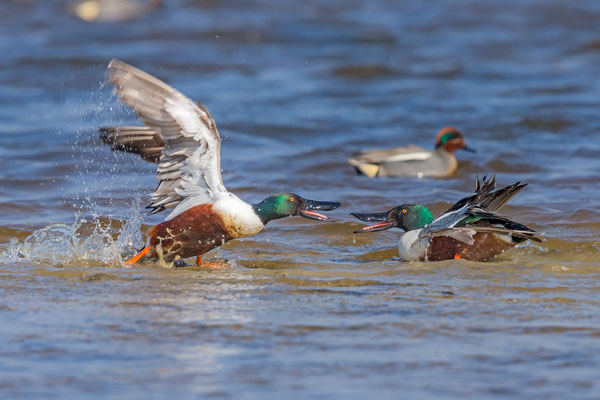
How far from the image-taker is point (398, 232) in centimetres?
762

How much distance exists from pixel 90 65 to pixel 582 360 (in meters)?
14.3

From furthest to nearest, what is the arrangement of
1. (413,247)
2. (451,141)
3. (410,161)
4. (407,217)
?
1. (451,141)
2. (410,161)
3. (407,217)
4. (413,247)

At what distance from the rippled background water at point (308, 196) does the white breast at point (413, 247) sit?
5.2 inches

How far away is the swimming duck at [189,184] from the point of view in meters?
5.63

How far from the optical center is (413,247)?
6074 mm

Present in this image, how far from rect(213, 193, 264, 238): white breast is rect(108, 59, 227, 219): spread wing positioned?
118mm

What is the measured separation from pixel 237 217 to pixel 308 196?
3573mm

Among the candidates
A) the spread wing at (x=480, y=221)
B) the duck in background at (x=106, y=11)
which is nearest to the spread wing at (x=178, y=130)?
the spread wing at (x=480, y=221)

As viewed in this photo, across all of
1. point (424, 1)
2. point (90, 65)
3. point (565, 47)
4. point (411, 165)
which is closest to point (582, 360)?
point (411, 165)

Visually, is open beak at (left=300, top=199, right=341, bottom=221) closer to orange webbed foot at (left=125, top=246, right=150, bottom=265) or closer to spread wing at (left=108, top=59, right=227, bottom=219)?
spread wing at (left=108, top=59, right=227, bottom=219)

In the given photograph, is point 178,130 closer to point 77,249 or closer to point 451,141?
point 77,249

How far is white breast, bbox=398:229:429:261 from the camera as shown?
6035mm

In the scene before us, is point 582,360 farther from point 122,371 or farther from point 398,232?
point 398,232

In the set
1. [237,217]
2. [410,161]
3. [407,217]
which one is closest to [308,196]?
[410,161]
